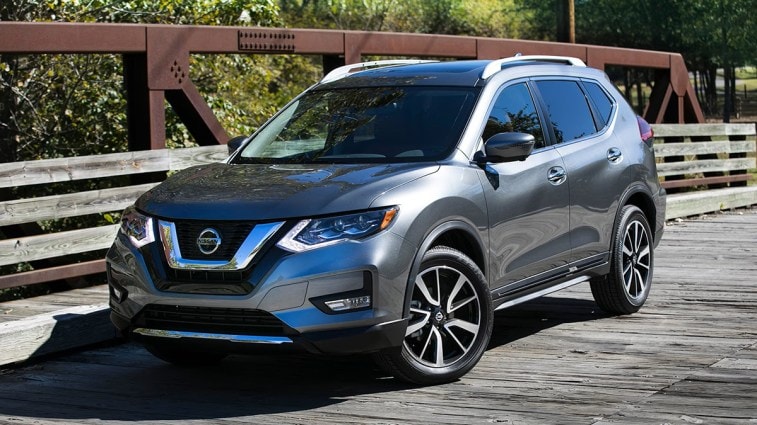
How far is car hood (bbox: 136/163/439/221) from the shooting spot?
648 centimetres

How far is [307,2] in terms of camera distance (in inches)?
2142

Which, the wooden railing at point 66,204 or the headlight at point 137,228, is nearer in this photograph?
the headlight at point 137,228

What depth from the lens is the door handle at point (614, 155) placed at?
870 cm

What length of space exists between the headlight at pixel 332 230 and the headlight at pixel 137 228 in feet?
2.77

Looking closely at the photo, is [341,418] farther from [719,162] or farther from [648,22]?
[648,22]

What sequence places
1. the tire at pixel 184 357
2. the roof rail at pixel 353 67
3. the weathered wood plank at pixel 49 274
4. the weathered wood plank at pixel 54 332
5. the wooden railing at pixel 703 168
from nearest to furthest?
the tire at pixel 184 357 → the weathered wood plank at pixel 54 332 → the roof rail at pixel 353 67 → the weathered wood plank at pixel 49 274 → the wooden railing at pixel 703 168

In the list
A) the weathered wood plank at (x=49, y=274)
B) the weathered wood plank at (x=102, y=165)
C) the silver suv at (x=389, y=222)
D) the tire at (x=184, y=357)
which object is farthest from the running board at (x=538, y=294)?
the weathered wood plank at (x=102, y=165)

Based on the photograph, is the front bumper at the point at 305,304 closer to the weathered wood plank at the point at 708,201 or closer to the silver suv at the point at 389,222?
the silver suv at the point at 389,222

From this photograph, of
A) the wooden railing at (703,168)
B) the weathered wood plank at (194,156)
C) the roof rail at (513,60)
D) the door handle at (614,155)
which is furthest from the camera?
the wooden railing at (703,168)

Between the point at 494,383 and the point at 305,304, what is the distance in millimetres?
1269

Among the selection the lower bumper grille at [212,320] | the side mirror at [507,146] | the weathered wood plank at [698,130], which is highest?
the side mirror at [507,146]

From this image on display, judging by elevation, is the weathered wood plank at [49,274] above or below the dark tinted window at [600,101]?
below

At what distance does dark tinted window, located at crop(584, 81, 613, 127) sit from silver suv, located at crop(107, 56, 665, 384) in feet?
0.40

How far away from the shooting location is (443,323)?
6.93 m
